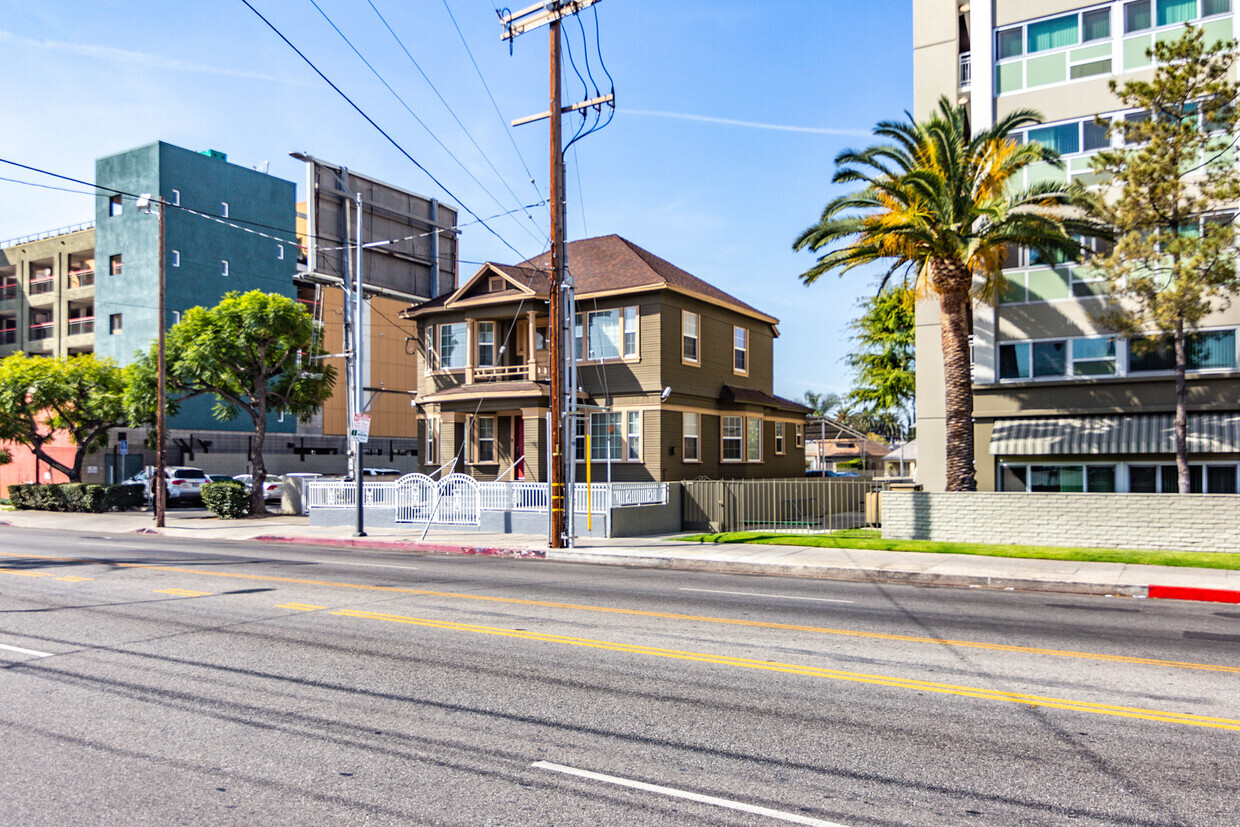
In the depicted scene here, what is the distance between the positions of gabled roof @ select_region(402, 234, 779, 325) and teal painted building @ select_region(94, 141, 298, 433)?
21915 millimetres

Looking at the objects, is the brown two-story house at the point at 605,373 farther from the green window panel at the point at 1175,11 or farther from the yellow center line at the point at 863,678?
the yellow center line at the point at 863,678

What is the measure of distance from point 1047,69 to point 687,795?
25.7 m

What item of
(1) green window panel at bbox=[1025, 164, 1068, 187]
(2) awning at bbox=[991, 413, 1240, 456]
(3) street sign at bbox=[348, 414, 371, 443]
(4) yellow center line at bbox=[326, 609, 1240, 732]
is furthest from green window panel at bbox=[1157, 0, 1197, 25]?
(3) street sign at bbox=[348, 414, 371, 443]

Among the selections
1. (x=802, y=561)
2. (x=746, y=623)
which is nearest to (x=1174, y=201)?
(x=802, y=561)

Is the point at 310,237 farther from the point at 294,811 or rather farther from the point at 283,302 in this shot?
the point at 294,811

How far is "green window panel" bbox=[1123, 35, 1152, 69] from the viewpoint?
75.7 feet

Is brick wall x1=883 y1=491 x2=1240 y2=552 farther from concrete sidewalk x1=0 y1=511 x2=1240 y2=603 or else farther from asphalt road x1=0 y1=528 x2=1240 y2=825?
asphalt road x1=0 y1=528 x2=1240 y2=825

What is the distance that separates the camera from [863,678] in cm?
777

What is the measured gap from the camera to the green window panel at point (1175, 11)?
2269 cm

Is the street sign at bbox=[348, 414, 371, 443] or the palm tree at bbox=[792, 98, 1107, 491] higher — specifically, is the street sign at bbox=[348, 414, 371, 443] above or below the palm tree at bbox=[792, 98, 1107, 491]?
below

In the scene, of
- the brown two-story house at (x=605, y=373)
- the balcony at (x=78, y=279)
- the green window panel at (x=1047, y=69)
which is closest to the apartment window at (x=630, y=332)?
the brown two-story house at (x=605, y=373)

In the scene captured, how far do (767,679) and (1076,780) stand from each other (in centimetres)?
287

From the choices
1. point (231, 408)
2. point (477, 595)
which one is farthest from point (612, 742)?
point (231, 408)

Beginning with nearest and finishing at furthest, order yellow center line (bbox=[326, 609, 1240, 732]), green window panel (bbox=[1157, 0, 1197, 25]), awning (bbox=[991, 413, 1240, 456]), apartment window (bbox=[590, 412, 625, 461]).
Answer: yellow center line (bbox=[326, 609, 1240, 732]), awning (bbox=[991, 413, 1240, 456]), green window panel (bbox=[1157, 0, 1197, 25]), apartment window (bbox=[590, 412, 625, 461])
